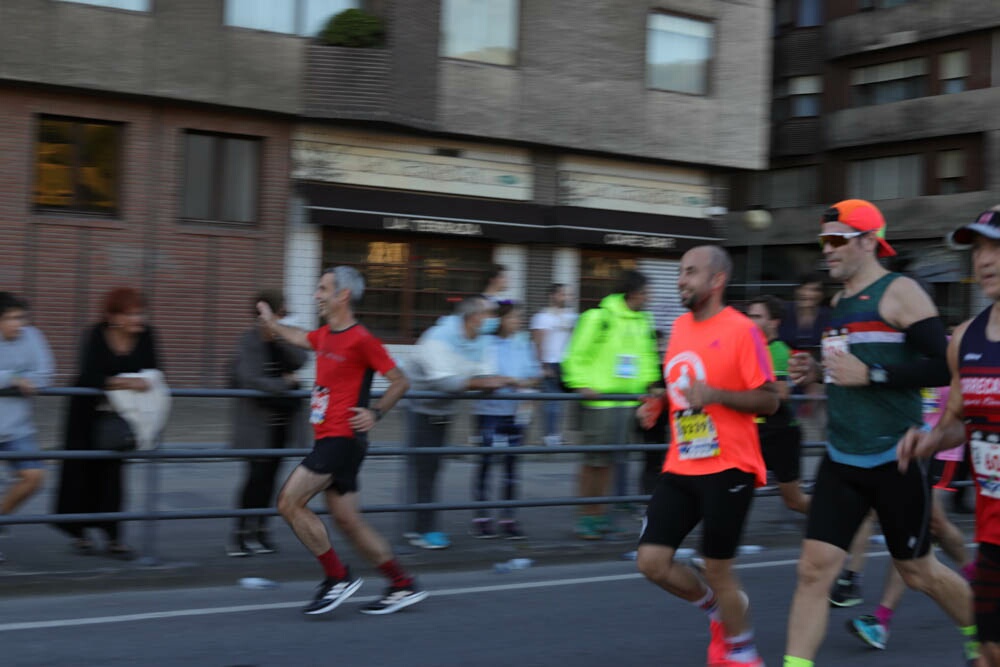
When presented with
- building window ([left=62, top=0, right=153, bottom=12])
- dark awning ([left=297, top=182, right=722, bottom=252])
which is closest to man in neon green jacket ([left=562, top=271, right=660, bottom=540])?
dark awning ([left=297, top=182, right=722, bottom=252])

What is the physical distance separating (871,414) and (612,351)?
13.2ft

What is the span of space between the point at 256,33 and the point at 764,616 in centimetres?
1341

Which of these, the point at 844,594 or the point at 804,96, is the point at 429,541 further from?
the point at 804,96

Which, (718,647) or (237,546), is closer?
(718,647)

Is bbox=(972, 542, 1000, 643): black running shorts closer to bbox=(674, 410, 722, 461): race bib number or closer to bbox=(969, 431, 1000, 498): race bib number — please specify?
bbox=(969, 431, 1000, 498): race bib number

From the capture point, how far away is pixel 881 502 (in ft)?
15.2

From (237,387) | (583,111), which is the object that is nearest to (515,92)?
(583,111)

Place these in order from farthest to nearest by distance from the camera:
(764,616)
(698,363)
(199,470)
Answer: (199,470) < (764,616) < (698,363)

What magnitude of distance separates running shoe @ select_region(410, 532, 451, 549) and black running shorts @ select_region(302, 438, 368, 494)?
1828 mm

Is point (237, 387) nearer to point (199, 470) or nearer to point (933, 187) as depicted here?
point (199, 470)

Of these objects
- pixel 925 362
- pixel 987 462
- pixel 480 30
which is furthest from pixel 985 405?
pixel 480 30

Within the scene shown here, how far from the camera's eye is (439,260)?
1962cm

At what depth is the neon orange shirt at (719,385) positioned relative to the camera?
477cm

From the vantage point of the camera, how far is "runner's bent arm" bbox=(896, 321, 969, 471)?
384 centimetres
